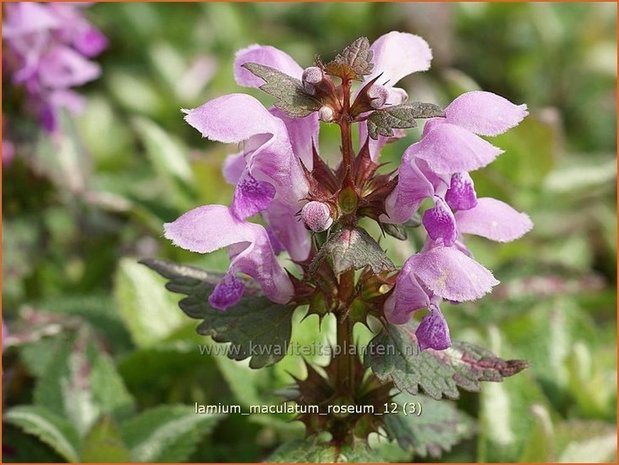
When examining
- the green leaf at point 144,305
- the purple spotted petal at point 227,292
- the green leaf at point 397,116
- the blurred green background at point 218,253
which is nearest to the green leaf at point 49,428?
the blurred green background at point 218,253

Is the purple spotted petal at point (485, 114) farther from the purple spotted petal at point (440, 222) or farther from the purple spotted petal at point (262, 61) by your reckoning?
the purple spotted petal at point (262, 61)

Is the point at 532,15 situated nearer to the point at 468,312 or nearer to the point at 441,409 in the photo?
the point at 468,312

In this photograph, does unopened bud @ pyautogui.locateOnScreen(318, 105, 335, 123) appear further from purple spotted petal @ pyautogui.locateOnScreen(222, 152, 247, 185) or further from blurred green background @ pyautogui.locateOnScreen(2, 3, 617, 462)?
blurred green background @ pyautogui.locateOnScreen(2, 3, 617, 462)

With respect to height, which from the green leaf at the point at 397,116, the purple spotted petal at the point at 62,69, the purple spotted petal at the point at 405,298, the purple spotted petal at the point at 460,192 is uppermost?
the purple spotted petal at the point at 62,69

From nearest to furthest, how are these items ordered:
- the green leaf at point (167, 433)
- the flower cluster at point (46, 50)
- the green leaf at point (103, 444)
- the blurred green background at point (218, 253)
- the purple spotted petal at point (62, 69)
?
the green leaf at point (103, 444)
the green leaf at point (167, 433)
the blurred green background at point (218, 253)
the flower cluster at point (46, 50)
the purple spotted petal at point (62, 69)

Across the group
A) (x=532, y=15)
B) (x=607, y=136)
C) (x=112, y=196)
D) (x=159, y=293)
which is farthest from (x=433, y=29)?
(x=159, y=293)

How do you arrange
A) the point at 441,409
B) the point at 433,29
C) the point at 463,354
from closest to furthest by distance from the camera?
the point at 463,354 < the point at 441,409 < the point at 433,29
